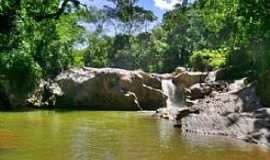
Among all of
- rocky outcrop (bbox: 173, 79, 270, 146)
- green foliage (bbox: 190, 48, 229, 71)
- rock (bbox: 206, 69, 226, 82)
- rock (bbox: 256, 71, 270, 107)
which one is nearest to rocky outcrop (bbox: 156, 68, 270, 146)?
rocky outcrop (bbox: 173, 79, 270, 146)

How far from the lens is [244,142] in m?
18.5

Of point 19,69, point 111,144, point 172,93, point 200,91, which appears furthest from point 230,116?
point 172,93

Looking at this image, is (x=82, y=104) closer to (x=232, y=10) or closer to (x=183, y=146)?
(x=232, y=10)

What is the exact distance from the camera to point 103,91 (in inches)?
1531

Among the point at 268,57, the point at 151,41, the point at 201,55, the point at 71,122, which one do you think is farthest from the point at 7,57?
the point at 151,41

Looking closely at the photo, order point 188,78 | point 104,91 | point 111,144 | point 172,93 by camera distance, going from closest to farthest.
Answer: point 111,144
point 104,91
point 188,78
point 172,93

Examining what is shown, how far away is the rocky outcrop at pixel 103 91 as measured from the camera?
1523 inches

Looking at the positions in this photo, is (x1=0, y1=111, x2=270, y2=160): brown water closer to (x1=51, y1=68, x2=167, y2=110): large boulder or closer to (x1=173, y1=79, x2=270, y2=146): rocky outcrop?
(x1=173, y1=79, x2=270, y2=146): rocky outcrop

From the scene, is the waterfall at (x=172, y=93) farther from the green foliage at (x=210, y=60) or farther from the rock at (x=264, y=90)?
the rock at (x=264, y=90)

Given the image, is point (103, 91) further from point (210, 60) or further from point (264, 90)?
point (264, 90)

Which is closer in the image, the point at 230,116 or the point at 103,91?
the point at 230,116

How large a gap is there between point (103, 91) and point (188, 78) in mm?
7084

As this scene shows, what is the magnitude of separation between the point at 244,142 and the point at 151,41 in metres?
57.6

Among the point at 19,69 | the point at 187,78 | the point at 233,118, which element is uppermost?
the point at 187,78
